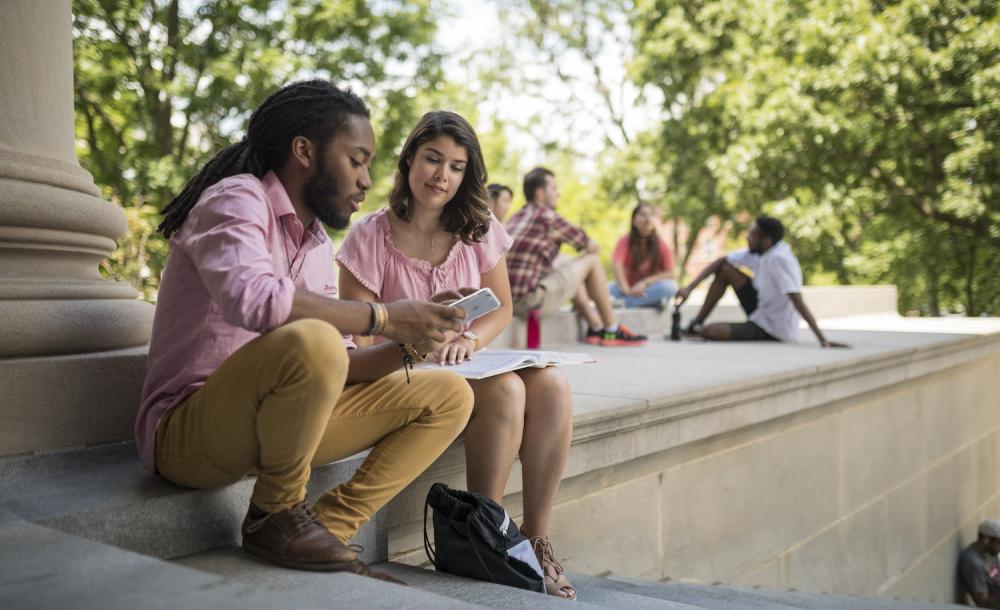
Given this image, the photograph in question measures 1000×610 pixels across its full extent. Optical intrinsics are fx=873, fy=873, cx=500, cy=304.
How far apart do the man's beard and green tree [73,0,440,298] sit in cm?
1120

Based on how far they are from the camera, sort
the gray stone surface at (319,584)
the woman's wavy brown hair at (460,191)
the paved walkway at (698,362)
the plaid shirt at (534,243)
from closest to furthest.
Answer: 1. the gray stone surface at (319,584)
2. the woman's wavy brown hair at (460,191)
3. the paved walkway at (698,362)
4. the plaid shirt at (534,243)

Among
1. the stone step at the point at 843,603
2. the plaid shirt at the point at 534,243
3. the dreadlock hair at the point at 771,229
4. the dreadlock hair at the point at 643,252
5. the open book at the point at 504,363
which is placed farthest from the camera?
the dreadlock hair at the point at 643,252

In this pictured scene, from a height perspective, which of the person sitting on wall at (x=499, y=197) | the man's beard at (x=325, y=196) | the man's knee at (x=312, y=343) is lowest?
the man's knee at (x=312, y=343)

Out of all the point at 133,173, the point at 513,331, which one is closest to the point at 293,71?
the point at 133,173

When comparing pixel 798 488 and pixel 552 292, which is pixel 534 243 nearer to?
pixel 552 292

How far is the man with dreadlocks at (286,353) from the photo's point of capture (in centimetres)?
220

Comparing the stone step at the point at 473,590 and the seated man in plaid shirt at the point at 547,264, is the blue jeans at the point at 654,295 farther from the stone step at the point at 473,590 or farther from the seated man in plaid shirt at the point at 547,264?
the stone step at the point at 473,590

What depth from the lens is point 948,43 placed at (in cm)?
1439

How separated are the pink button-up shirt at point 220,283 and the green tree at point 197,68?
1113 centimetres

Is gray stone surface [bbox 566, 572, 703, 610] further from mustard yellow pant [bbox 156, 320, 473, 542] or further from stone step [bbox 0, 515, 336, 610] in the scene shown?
stone step [bbox 0, 515, 336, 610]

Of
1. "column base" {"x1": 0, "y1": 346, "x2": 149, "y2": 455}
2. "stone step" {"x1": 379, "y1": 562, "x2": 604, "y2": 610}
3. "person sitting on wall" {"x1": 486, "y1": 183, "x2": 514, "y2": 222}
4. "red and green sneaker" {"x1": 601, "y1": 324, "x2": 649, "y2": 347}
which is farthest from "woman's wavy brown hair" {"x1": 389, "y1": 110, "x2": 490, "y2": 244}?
"red and green sneaker" {"x1": 601, "y1": 324, "x2": 649, "y2": 347}

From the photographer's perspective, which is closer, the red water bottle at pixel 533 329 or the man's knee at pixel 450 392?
the man's knee at pixel 450 392

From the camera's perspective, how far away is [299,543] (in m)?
2.34

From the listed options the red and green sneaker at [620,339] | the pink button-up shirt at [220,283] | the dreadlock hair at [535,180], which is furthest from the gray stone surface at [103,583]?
the red and green sneaker at [620,339]
